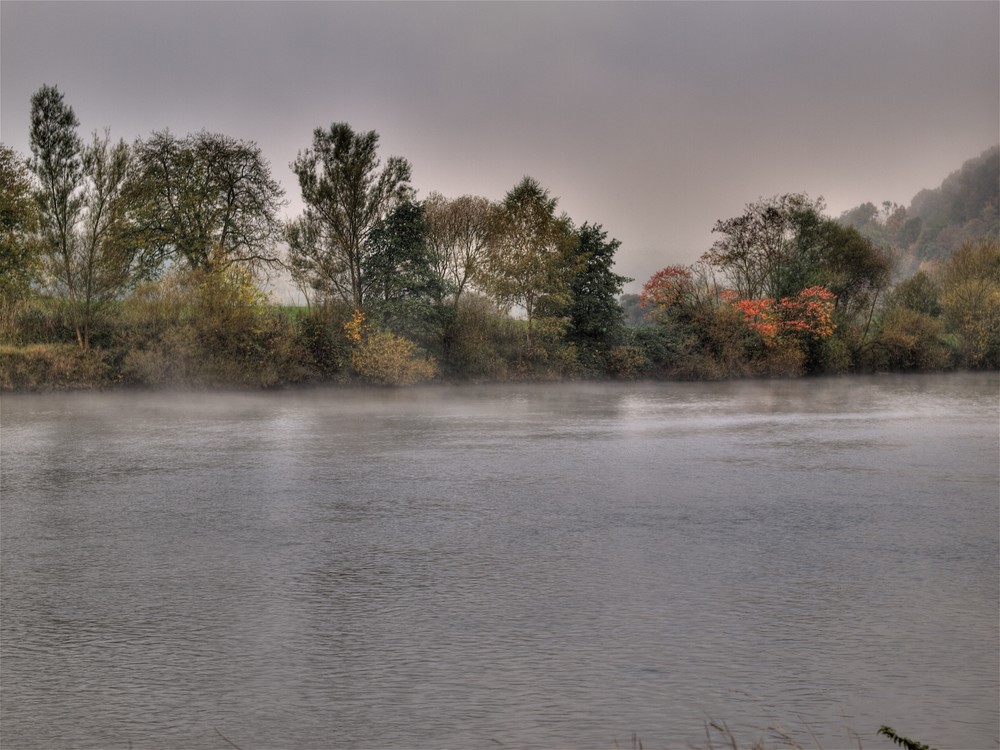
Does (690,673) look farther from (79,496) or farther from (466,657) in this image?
(79,496)

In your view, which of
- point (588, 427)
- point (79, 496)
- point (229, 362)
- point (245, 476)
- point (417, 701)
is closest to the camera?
point (417, 701)

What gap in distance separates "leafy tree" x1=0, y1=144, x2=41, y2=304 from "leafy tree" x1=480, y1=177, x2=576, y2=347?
1757 cm

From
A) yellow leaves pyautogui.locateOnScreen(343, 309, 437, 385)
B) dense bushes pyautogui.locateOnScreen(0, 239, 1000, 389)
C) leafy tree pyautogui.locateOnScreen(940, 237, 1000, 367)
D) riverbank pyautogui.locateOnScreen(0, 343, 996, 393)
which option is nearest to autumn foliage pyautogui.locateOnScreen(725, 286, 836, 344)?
dense bushes pyautogui.locateOnScreen(0, 239, 1000, 389)

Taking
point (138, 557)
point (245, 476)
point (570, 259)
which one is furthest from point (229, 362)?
point (138, 557)

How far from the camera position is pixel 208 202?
139ft

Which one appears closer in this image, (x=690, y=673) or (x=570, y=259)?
(x=690, y=673)

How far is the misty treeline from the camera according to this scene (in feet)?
114

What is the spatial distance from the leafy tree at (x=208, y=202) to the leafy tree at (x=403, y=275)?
489 centimetres

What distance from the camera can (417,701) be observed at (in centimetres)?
492

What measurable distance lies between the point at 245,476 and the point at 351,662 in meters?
8.20

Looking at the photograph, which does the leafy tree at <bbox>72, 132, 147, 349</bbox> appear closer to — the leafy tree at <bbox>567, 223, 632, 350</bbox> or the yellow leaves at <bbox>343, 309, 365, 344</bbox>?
the yellow leaves at <bbox>343, 309, 365, 344</bbox>

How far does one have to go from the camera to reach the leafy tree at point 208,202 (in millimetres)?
41219

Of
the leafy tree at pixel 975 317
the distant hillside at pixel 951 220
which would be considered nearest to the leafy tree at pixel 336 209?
the leafy tree at pixel 975 317

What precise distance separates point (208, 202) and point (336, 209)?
7175mm
